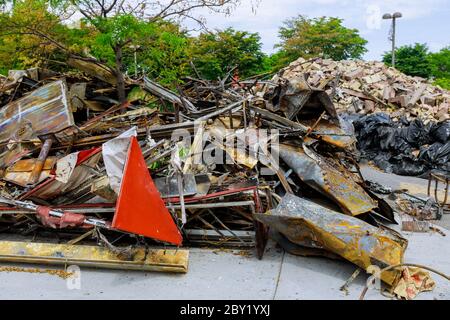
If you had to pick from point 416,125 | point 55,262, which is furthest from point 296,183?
point 416,125

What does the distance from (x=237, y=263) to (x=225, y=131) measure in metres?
2.20

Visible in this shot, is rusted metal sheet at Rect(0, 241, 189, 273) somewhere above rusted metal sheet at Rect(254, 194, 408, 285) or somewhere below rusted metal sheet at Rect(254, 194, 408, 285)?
below

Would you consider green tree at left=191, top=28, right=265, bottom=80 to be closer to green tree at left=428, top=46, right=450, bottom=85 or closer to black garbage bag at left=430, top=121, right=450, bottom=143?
green tree at left=428, top=46, right=450, bottom=85

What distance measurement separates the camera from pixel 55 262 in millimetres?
4109

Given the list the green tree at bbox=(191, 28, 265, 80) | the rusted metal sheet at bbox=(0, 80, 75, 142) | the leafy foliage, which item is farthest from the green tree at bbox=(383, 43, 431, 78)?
the rusted metal sheet at bbox=(0, 80, 75, 142)

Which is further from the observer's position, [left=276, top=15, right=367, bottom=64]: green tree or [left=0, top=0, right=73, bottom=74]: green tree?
[left=276, top=15, right=367, bottom=64]: green tree

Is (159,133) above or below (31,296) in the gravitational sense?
above

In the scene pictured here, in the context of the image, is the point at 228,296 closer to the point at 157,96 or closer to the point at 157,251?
the point at 157,251

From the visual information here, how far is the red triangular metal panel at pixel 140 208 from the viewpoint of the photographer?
3590 mm

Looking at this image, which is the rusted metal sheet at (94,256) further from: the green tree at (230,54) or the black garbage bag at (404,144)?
the green tree at (230,54)

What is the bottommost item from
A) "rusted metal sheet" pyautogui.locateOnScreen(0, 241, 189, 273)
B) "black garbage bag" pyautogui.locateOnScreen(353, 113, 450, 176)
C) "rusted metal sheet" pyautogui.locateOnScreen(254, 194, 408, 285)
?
"black garbage bag" pyautogui.locateOnScreen(353, 113, 450, 176)

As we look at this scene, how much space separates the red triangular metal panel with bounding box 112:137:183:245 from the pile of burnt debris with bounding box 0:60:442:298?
0.01 metres

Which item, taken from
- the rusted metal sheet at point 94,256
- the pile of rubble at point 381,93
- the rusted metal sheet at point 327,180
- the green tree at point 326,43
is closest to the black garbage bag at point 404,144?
the pile of rubble at point 381,93

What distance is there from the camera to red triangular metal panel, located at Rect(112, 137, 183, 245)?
3.59 metres
